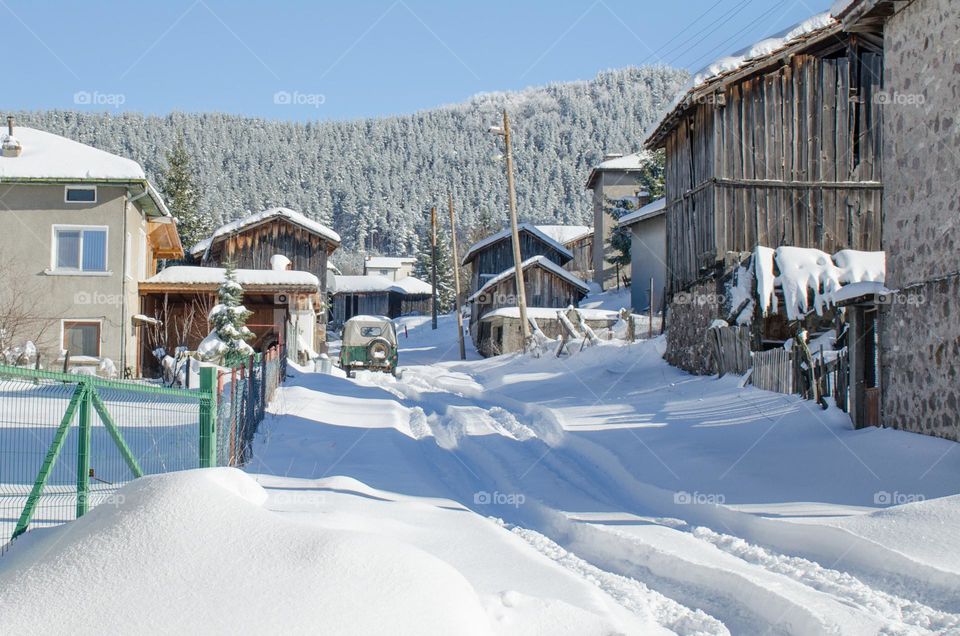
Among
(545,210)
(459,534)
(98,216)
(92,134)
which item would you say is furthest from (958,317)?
(92,134)

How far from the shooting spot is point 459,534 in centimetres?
827

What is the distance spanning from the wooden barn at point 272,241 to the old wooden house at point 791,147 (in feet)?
76.7

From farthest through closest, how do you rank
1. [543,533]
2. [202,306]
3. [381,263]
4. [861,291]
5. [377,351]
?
1. [381,263]
2. [377,351]
3. [202,306]
4. [861,291]
5. [543,533]

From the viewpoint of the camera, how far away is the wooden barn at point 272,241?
137ft

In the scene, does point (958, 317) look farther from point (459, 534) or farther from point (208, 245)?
point (208, 245)

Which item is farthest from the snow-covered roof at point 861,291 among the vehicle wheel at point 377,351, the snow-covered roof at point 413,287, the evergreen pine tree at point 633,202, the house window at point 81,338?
the snow-covered roof at point 413,287

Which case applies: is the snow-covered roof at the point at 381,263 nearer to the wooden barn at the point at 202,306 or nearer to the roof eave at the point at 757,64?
the wooden barn at the point at 202,306

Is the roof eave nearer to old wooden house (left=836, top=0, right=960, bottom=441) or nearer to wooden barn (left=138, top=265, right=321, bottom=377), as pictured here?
old wooden house (left=836, top=0, right=960, bottom=441)

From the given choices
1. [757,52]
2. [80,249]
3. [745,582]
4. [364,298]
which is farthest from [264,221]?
[364,298]

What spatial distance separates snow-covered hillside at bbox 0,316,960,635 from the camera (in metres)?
4.85

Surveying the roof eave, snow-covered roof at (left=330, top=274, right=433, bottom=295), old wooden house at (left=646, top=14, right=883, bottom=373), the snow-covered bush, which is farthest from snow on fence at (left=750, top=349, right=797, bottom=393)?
snow-covered roof at (left=330, top=274, right=433, bottom=295)

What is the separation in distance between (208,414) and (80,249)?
2005 cm

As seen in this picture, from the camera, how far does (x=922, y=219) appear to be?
38.7 feet

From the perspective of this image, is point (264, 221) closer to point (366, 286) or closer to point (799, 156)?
point (799, 156)
